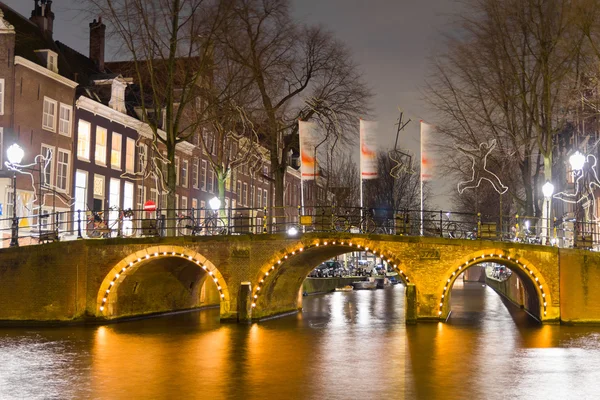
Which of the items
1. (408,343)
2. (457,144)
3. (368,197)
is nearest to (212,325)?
(408,343)

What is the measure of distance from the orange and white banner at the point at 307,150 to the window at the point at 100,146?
1436cm

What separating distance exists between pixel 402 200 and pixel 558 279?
43.5 metres

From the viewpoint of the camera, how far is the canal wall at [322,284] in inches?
2180

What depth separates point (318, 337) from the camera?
24.5 metres

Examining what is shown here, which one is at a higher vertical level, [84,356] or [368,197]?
[368,197]

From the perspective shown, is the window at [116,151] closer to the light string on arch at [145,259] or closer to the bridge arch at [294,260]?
the light string on arch at [145,259]

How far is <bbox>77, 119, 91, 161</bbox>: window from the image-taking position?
40875 millimetres

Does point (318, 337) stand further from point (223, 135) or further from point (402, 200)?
point (402, 200)

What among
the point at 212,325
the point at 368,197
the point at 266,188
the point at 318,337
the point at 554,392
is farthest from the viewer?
the point at 266,188


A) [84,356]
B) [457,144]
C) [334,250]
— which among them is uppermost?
[457,144]

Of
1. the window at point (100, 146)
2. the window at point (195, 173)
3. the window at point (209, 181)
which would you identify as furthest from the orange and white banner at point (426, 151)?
the window at point (209, 181)

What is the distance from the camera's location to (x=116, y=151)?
147 feet

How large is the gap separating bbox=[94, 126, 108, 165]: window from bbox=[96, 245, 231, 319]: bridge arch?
1476cm

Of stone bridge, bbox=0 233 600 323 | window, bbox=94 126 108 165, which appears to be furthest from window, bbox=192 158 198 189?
stone bridge, bbox=0 233 600 323
